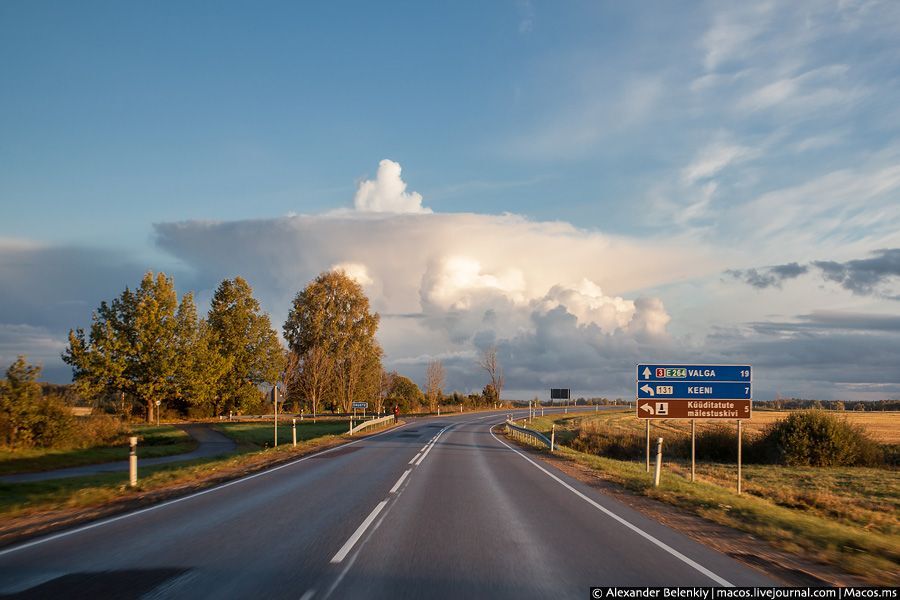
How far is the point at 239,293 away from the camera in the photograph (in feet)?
239

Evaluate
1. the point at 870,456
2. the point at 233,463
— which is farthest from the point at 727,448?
the point at 233,463

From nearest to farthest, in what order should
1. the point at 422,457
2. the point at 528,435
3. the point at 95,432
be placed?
1. the point at 422,457
2. the point at 95,432
3. the point at 528,435

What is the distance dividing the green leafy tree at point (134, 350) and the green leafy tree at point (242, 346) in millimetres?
8885

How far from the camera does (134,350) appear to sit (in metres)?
58.7

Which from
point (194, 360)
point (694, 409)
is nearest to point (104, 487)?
point (694, 409)

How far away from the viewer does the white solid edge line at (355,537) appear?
7.83 meters

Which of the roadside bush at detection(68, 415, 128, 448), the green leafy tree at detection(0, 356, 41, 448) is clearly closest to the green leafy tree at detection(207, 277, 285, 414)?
the roadside bush at detection(68, 415, 128, 448)

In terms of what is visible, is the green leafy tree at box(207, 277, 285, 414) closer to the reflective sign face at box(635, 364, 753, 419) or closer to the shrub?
the shrub

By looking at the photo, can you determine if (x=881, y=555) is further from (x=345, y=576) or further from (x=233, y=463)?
(x=233, y=463)

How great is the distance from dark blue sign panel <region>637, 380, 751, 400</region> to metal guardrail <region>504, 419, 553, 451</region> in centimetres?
1140

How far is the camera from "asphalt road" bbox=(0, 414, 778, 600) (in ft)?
21.5

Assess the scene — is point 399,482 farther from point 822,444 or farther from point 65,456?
point 822,444

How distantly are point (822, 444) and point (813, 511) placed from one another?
26.0 m

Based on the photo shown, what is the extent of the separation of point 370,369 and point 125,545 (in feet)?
231
